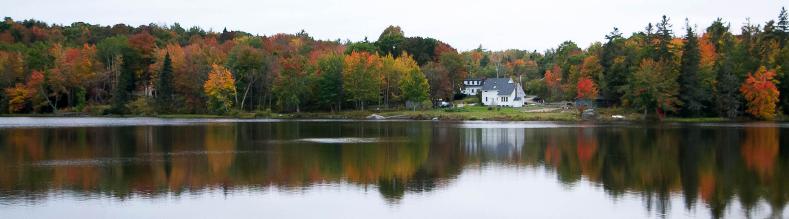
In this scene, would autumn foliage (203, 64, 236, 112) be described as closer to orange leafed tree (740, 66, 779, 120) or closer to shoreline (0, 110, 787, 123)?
shoreline (0, 110, 787, 123)

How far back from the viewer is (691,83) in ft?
220

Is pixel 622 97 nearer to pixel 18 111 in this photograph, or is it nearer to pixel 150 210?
pixel 150 210

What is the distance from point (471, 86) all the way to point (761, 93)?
42.8 meters

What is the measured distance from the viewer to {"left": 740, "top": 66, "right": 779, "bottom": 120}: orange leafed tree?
A: 64.1 meters

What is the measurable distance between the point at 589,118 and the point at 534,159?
129ft

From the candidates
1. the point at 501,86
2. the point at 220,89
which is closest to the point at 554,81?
the point at 501,86

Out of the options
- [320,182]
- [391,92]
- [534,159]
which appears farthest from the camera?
[391,92]

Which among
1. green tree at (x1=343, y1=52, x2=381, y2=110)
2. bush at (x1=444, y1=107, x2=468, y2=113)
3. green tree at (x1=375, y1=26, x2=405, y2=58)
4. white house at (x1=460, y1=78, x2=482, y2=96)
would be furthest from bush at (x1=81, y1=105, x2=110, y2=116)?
white house at (x1=460, y1=78, x2=482, y2=96)

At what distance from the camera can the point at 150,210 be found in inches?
713

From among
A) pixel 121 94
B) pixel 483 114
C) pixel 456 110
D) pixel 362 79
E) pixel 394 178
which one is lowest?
pixel 394 178

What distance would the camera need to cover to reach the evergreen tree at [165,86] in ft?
273

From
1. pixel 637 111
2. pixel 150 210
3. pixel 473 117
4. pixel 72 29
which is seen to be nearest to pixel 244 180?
pixel 150 210

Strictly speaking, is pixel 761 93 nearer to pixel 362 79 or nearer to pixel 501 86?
pixel 501 86

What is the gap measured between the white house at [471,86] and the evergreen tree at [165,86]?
133ft
